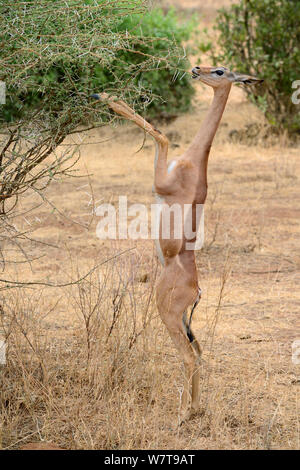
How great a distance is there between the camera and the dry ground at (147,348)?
3209mm

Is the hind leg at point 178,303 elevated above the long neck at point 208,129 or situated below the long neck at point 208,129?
below

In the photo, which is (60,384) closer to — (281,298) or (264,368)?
(264,368)

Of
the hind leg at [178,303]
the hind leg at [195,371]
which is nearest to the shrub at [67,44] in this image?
the hind leg at [178,303]

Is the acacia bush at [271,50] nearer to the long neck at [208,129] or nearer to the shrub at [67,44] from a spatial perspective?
the shrub at [67,44]

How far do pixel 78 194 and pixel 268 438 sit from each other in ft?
19.1

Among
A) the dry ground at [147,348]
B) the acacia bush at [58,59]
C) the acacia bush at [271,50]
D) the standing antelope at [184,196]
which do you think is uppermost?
the acacia bush at [271,50]

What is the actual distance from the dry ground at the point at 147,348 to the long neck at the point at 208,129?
526 millimetres

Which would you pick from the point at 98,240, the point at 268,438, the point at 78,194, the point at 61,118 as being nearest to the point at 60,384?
the point at 268,438

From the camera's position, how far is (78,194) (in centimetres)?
857

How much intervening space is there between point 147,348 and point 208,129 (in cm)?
125

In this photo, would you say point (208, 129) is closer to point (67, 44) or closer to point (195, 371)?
point (67, 44)

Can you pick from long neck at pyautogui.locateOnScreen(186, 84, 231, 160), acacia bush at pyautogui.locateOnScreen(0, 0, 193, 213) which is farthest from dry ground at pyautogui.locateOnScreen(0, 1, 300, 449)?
long neck at pyautogui.locateOnScreen(186, 84, 231, 160)

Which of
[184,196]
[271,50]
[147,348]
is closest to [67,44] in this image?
[184,196]

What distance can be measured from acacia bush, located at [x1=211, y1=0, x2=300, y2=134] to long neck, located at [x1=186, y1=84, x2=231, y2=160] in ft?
24.7
